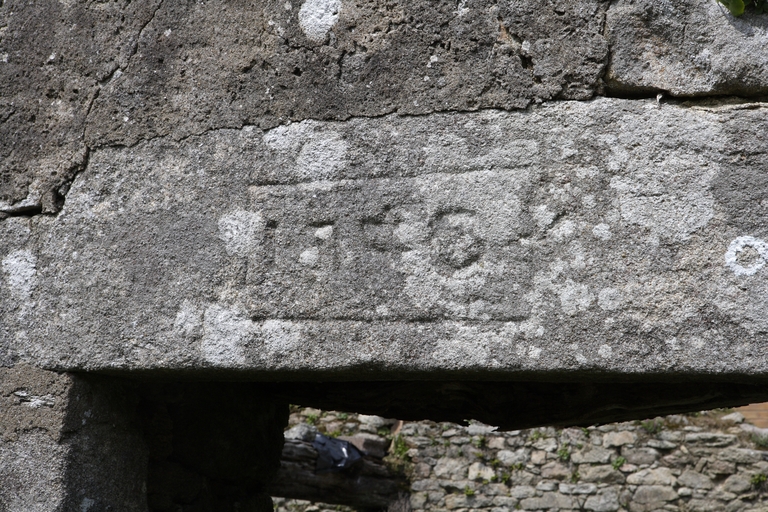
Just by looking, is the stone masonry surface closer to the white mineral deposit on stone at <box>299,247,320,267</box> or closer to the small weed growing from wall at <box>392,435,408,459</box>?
the white mineral deposit on stone at <box>299,247,320,267</box>

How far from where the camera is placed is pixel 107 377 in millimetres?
1737

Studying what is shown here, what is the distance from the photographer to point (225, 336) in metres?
1.55

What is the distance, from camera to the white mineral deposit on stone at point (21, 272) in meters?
1.70

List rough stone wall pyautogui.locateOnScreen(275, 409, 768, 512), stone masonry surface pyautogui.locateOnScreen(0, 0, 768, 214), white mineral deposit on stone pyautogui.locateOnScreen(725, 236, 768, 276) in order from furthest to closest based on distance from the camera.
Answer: rough stone wall pyautogui.locateOnScreen(275, 409, 768, 512)
stone masonry surface pyautogui.locateOnScreen(0, 0, 768, 214)
white mineral deposit on stone pyautogui.locateOnScreen(725, 236, 768, 276)

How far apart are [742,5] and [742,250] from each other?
1.64ft

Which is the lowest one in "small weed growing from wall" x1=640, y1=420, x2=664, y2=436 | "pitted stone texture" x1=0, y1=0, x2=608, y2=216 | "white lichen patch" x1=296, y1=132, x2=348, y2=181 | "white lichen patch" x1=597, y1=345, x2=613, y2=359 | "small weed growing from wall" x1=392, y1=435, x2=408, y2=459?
"small weed growing from wall" x1=392, y1=435, x2=408, y2=459

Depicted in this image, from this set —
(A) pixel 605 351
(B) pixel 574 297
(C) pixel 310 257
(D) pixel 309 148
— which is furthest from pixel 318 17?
(A) pixel 605 351

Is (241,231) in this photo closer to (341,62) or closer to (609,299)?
(341,62)

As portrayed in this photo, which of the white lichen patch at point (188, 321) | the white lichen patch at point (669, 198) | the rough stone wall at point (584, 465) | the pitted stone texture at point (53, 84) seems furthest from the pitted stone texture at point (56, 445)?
the rough stone wall at point (584, 465)

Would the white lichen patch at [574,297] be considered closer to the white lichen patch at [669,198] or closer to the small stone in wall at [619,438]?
the white lichen patch at [669,198]

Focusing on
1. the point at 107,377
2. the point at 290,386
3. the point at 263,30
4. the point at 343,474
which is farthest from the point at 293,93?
the point at 343,474

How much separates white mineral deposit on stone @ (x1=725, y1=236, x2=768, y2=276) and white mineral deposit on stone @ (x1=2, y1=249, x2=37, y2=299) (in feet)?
5.23

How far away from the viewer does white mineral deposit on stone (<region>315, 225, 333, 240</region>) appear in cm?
154

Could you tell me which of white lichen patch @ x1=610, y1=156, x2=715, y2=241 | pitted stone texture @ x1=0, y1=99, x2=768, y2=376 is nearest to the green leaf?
pitted stone texture @ x1=0, y1=99, x2=768, y2=376
